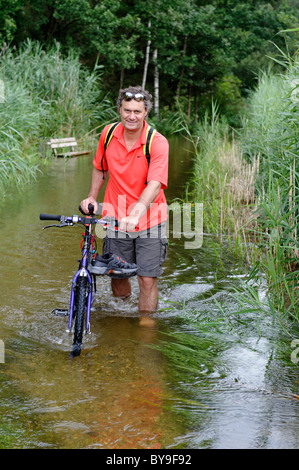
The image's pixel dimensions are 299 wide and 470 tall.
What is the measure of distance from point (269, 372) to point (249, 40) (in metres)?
37.9

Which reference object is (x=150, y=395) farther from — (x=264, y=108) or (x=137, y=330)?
(x=264, y=108)

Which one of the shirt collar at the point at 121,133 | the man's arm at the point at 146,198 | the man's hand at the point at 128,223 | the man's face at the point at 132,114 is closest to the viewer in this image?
the man's hand at the point at 128,223

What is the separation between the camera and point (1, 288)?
616 centimetres

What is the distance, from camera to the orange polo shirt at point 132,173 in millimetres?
4766

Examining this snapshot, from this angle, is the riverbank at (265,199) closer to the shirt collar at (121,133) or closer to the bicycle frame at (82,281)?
the shirt collar at (121,133)

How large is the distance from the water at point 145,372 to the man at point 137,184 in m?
0.64

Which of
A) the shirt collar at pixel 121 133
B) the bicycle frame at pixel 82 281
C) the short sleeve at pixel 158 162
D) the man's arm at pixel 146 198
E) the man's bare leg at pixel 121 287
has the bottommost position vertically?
the man's bare leg at pixel 121 287

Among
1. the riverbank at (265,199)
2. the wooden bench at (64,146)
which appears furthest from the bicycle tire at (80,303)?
the wooden bench at (64,146)

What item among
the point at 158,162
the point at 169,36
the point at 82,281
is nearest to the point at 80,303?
the point at 82,281

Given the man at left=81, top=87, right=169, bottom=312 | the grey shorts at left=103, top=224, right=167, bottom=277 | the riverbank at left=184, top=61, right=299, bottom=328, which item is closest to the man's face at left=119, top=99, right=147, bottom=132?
the man at left=81, top=87, right=169, bottom=312

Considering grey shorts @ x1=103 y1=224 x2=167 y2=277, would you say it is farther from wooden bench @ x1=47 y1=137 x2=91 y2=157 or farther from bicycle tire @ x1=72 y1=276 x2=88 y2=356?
wooden bench @ x1=47 y1=137 x2=91 y2=157

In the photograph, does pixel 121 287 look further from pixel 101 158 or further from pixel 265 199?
pixel 265 199

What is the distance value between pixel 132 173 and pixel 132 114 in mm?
468
